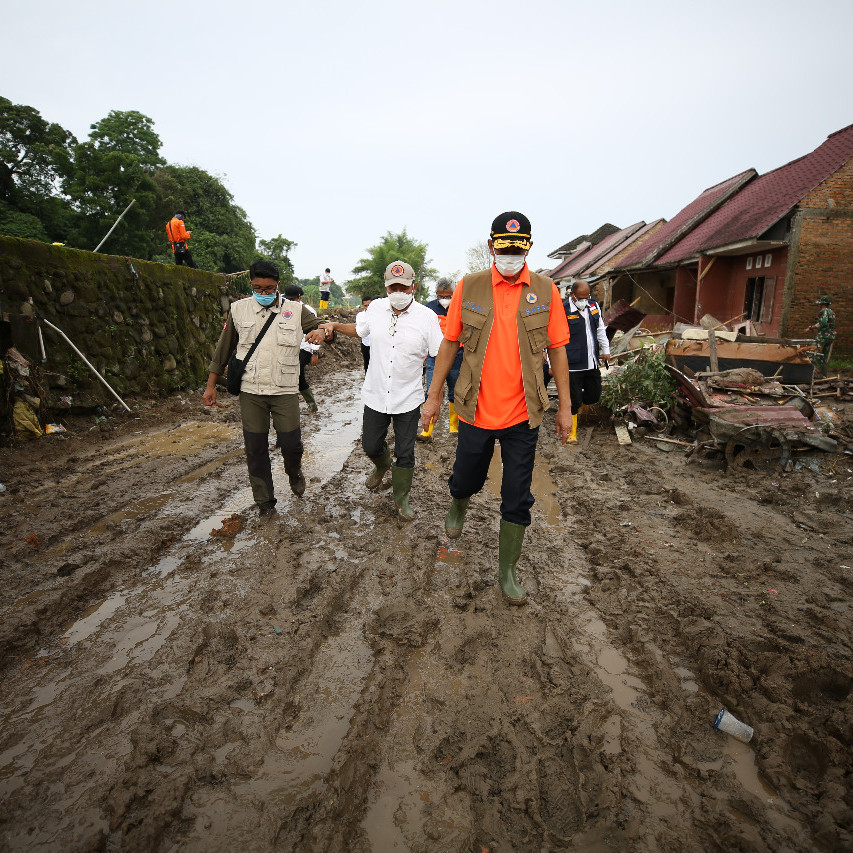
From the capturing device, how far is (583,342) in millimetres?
6145

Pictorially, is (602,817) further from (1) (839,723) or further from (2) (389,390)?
(2) (389,390)

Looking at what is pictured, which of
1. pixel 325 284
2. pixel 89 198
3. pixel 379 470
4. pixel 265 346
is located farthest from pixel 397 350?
pixel 89 198

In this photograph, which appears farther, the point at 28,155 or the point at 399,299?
the point at 28,155

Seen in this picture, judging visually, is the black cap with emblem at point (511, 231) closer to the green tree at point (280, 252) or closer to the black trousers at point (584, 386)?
the black trousers at point (584, 386)

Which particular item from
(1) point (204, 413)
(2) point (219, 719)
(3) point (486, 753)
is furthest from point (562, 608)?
(1) point (204, 413)

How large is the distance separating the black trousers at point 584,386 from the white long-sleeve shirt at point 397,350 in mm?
2524

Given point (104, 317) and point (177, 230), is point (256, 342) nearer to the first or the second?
point (104, 317)

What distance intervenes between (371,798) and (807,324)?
14.3 meters

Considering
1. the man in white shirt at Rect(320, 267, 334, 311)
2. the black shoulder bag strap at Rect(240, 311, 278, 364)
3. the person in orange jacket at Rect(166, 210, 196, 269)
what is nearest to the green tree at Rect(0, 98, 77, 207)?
the man in white shirt at Rect(320, 267, 334, 311)

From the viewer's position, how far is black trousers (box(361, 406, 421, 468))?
4.41 meters

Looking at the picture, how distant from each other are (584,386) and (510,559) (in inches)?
150

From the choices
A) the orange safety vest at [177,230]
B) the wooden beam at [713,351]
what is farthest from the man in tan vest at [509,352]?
the orange safety vest at [177,230]

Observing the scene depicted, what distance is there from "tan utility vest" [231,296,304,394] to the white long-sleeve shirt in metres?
0.59

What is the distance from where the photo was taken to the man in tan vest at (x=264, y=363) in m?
4.18
